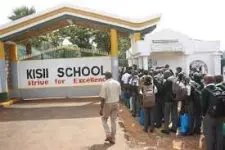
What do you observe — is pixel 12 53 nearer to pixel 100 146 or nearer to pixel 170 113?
pixel 170 113

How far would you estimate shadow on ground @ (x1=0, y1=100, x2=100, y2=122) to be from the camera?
51.0 feet

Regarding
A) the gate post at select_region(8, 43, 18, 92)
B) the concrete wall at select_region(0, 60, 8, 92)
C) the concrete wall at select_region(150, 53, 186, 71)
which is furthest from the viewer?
the concrete wall at select_region(150, 53, 186, 71)

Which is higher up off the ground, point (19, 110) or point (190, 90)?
point (190, 90)

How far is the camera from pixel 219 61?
28.9 meters

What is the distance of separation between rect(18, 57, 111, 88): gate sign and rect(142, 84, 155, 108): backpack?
36.9 ft

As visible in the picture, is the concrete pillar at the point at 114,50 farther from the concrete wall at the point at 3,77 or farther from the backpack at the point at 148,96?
the backpack at the point at 148,96

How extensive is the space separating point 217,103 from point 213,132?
623 millimetres

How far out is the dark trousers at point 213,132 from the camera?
25.3 ft

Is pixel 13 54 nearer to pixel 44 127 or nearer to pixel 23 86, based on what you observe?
pixel 23 86

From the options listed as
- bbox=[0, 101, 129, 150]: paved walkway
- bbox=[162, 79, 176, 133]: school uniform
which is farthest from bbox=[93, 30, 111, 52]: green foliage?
bbox=[162, 79, 176, 133]: school uniform

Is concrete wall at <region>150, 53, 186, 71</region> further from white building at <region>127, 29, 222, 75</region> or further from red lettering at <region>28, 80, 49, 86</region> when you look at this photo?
red lettering at <region>28, 80, 49, 86</region>

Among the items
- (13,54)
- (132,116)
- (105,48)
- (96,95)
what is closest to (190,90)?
(132,116)

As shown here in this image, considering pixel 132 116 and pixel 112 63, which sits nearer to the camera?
pixel 132 116

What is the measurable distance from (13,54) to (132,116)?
10.3 m
